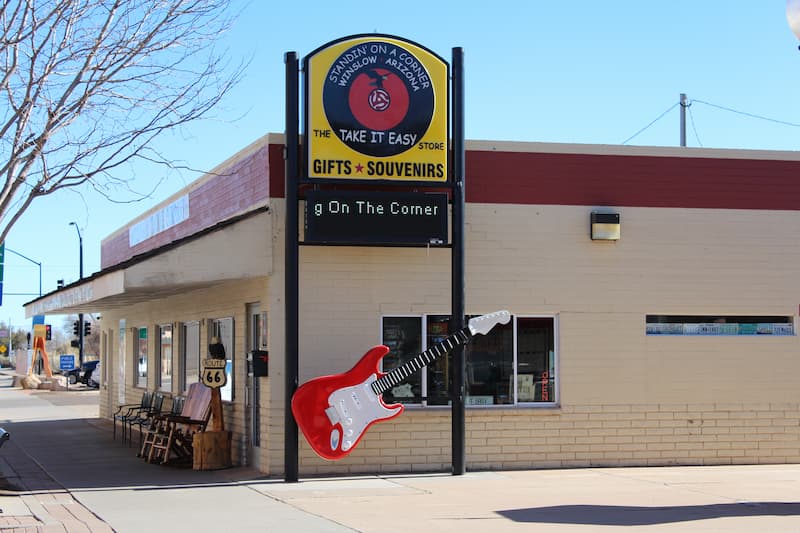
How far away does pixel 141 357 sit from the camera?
997 inches

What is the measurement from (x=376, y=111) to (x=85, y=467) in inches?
290

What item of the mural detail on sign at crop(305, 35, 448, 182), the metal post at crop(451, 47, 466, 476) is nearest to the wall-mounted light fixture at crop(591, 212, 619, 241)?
the metal post at crop(451, 47, 466, 476)

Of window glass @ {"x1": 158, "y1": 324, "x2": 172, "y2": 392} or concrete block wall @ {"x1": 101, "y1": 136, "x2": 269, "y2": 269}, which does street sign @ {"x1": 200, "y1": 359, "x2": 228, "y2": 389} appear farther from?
window glass @ {"x1": 158, "y1": 324, "x2": 172, "y2": 392}

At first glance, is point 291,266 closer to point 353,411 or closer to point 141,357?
point 353,411

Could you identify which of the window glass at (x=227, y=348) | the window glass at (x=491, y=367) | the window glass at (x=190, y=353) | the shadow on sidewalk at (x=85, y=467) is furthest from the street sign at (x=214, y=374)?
the window glass at (x=491, y=367)

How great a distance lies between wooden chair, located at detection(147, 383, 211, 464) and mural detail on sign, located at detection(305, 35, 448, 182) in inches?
185

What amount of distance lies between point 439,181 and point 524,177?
5.33ft

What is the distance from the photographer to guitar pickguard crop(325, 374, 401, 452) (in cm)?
1466

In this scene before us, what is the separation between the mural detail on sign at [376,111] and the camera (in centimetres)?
1499

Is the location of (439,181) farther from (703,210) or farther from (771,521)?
(771,521)

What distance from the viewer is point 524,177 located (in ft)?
53.1

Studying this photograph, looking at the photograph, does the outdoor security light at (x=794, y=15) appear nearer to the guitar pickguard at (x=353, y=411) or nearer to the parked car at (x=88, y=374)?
the guitar pickguard at (x=353, y=411)

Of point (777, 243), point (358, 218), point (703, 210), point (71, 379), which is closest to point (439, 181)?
point (358, 218)

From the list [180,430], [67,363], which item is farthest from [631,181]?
[67,363]
